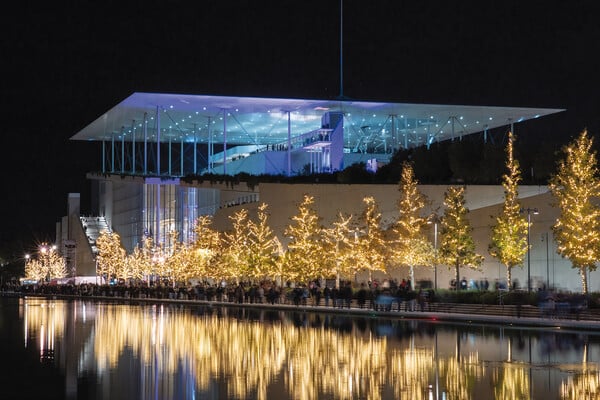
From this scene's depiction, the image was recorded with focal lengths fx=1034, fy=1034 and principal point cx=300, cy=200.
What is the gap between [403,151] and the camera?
86500mm

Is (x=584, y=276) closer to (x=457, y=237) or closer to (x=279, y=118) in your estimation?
(x=457, y=237)

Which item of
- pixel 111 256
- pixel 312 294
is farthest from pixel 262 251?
pixel 111 256

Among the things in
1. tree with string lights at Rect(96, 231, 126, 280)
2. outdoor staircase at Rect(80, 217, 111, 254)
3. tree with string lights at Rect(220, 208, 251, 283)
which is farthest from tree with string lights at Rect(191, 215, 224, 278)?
outdoor staircase at Rect(80, 217, 111, 254)

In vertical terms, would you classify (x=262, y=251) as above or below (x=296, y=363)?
above

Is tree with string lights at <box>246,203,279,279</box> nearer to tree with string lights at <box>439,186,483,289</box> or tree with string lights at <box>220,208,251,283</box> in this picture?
tree with string lights at <box>220,208,251,283</box>

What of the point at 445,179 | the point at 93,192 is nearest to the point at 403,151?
the point at 445,179

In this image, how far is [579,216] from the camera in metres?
46.1

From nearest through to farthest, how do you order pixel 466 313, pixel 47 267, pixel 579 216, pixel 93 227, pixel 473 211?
1. pixel 579 216
2. pixel 466 313
3. pixel 473 211
4. pixel 93 227
5. pixel 47 267

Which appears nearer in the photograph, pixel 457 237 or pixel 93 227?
pixel 457 237

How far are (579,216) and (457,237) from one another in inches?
355

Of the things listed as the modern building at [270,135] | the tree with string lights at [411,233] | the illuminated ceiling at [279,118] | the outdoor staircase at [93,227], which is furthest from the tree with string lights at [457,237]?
the outdoor staircase at [93,227]

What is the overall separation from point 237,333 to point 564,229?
64.0ft

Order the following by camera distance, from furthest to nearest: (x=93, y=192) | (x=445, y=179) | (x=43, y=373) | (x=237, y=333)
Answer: (x=93, y=192) < (x=445, y=179) < (x=237, y=333) < (x=43, y=373)

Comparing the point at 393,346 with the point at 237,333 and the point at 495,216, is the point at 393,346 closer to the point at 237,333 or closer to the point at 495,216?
the point at 237,333
